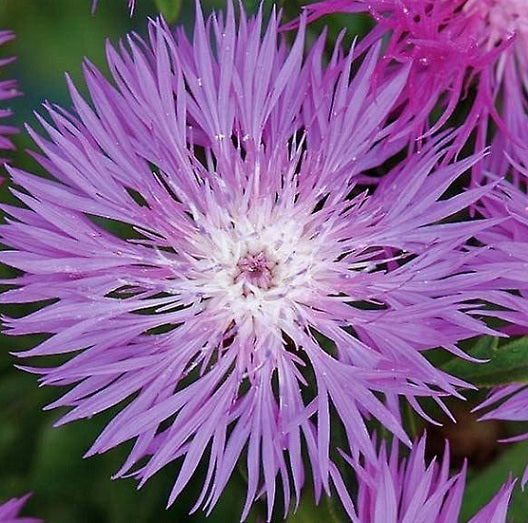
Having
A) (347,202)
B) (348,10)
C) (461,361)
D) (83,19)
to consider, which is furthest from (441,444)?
(83,19)

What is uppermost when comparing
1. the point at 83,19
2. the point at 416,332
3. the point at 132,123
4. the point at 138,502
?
the point at 83,19

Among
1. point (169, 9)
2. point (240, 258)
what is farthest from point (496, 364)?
point (169, 9)

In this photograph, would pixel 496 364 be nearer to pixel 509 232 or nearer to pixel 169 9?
pixel 509 232

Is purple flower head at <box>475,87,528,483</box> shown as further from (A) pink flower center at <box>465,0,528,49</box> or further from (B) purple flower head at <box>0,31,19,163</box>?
(B) purple flower head at <box>0,31,19,163</box>

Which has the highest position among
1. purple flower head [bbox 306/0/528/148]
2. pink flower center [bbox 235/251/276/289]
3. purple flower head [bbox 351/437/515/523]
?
purple flower head [bbox 306/0/528/148]

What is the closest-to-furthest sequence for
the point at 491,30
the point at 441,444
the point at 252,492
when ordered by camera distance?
1. the point at 252,492
2. the point at 491,30
3. the point at 441,444

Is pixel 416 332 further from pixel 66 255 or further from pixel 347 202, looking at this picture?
pixel 66 255

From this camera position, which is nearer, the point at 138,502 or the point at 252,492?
the point at 252,492

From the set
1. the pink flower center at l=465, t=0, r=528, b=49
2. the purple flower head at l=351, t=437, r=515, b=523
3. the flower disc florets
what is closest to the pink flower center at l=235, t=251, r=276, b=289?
the flower disc florets
